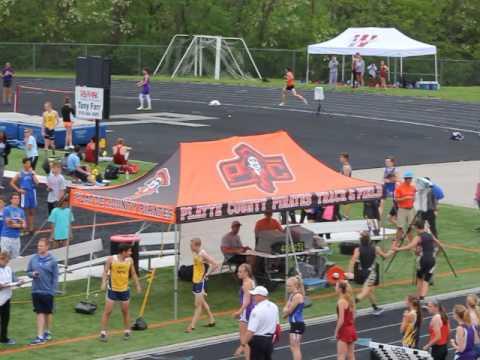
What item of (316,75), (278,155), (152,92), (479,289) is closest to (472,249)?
(479,289)

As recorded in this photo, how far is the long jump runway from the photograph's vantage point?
1656 centimetres

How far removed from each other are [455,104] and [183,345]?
36046 mm

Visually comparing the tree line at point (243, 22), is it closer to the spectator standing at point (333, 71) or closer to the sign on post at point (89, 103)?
the spectator standing at point (333, 71)

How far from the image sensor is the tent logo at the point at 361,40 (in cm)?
5756

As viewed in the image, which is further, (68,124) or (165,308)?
(68,124)

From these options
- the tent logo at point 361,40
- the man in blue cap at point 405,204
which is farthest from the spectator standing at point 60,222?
the tent logo at point 361,40

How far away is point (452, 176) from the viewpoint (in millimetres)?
33688

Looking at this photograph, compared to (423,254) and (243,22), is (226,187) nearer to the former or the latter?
(423,254)

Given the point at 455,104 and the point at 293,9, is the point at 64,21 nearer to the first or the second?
the point at 293,9

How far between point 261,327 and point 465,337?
7.89ft

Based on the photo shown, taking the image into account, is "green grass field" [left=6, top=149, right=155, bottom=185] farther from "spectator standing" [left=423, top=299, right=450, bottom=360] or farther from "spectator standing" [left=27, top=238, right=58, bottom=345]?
"spectator standing" [left=423, top=299, right=450, bottom=360]

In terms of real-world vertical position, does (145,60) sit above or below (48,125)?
above

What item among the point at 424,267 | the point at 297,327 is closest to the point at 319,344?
the point at 297,327

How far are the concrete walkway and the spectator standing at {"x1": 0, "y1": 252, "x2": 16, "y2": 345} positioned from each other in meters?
15.3
